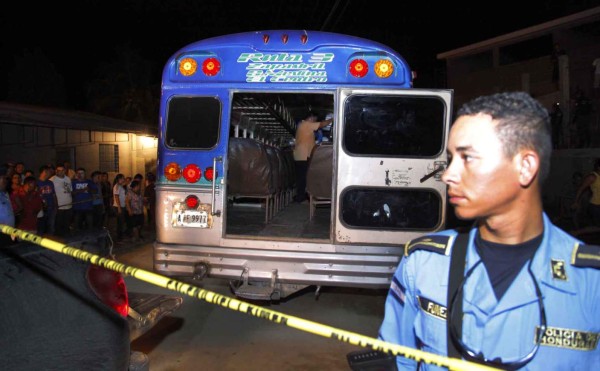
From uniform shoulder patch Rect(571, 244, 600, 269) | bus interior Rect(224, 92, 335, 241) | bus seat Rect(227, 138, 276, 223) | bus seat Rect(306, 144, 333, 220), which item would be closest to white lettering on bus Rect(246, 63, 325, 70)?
bus interior Rect(224, 92, 335, 241)

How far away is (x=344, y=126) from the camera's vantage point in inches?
188

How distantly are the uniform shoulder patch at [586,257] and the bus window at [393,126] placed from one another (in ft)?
10.5

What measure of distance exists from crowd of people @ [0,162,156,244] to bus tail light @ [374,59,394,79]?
5122 mm

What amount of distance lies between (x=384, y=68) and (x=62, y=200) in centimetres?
769

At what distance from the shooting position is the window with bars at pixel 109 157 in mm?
17480

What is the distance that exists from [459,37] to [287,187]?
2764 centimetres

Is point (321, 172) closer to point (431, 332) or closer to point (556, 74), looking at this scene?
point (431, 332)

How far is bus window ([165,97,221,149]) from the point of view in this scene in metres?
4.96

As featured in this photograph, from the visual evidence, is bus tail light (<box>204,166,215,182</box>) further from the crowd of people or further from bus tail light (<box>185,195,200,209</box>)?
the crowd of people

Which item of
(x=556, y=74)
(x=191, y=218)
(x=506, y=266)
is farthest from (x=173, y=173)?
(x=556, y=74)

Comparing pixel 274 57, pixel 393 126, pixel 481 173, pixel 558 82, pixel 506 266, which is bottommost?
pixel 506 266

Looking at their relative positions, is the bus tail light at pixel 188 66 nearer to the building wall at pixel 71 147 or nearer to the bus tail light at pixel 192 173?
the bus tail light at pixel 192 173

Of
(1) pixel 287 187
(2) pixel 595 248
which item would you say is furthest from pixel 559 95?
(2) pixel 595 248

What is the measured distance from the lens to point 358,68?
4793 mm
